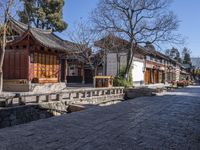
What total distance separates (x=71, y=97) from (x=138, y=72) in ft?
89.5

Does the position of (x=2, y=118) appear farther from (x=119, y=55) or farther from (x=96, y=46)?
(x=119, y=55)

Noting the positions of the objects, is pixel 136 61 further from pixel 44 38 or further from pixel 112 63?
pixel 44 38

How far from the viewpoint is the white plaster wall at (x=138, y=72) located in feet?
140

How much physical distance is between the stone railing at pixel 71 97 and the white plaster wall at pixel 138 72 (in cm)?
1647

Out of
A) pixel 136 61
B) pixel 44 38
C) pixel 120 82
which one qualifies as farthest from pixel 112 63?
pixel 44 38

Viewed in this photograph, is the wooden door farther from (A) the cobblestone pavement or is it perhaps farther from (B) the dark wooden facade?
(A) the cobblestone pavement

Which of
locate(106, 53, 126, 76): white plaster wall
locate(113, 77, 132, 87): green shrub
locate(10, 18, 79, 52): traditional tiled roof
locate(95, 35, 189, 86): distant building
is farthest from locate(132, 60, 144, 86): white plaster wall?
locate(10, 18, 79, 52): traditional tiled roof

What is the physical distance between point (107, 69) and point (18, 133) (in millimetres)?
33109

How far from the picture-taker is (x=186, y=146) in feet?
24.4

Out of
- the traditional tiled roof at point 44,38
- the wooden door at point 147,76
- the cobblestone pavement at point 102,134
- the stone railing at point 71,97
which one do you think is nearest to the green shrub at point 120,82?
the stone railing at point 71,97

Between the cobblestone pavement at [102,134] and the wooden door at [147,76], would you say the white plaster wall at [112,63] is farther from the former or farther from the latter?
the cobblestone pavement at [102,134]

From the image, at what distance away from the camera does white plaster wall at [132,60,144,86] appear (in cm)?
4275

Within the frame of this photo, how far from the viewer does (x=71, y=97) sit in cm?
1838

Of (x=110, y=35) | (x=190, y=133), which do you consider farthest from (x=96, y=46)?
(x=190, y=133)
